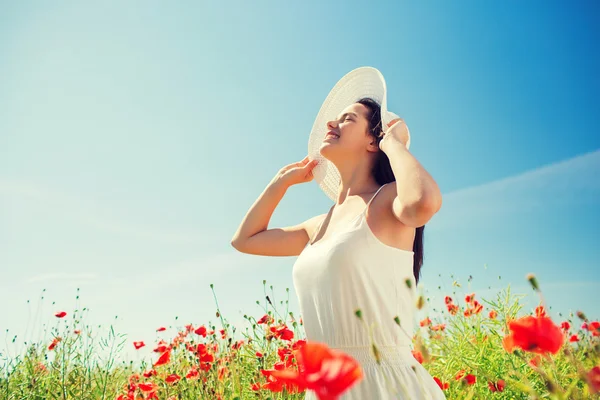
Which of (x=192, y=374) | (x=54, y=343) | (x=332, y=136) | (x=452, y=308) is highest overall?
(x=332, y=136)

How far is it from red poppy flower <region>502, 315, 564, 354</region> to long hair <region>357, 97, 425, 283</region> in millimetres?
1254

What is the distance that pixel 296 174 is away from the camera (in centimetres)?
268

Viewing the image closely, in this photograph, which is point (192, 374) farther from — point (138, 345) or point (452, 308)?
point (452, 308)

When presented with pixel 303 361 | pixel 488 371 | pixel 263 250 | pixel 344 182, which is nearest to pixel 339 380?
pixel 303 361

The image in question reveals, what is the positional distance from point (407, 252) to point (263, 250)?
91cm

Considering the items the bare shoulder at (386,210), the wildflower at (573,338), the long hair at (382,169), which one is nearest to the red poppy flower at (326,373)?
the bare shoulder at (386,210)

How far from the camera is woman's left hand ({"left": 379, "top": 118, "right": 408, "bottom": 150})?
75.0 inches

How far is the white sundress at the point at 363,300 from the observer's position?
1.67m

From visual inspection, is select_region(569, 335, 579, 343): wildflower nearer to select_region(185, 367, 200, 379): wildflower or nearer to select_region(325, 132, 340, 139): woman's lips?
select_region(325, 132, 340, 139): woman's lips

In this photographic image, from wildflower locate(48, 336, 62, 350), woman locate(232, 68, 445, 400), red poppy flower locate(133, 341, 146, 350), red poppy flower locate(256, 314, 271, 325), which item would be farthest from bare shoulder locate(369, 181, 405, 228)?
A: wildflower locate(48, 336, 62, 350)

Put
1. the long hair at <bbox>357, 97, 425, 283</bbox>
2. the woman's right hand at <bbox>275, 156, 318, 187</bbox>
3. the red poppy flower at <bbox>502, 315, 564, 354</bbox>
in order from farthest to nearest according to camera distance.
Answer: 1. the woman's right hand at <bbox>275, 156, 318, 187</bbox>
2. the long hair at <bbox>357, 97, 425, 283</bbox>
3. the red poppy flower at <bbox>502, 315, 564, 354</bbox>

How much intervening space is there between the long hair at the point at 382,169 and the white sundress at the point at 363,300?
0.34 m

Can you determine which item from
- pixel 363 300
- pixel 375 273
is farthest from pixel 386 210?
pixel 363 300

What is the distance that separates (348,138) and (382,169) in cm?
22
